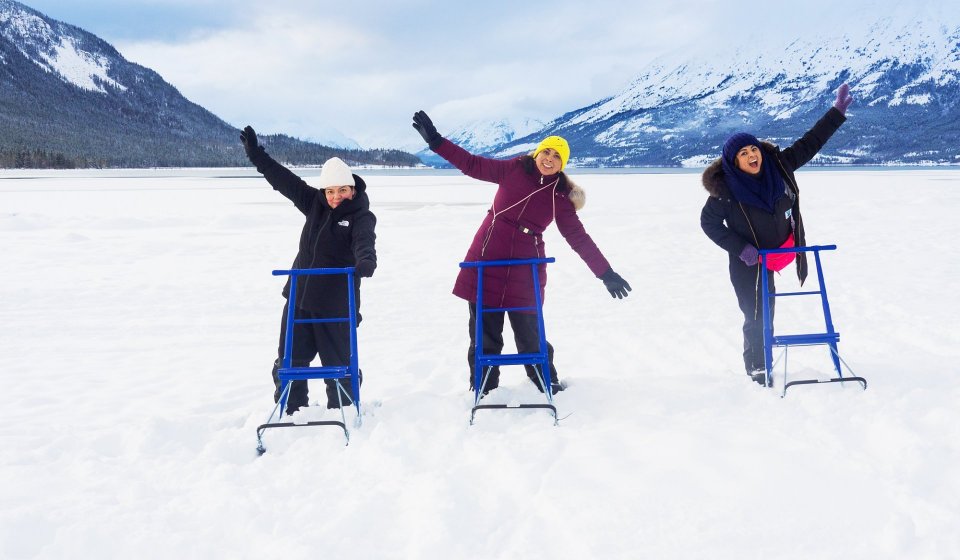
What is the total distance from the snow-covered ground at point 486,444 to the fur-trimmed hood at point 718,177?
120 cm

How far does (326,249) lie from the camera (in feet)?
12.6

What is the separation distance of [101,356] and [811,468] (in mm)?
5458

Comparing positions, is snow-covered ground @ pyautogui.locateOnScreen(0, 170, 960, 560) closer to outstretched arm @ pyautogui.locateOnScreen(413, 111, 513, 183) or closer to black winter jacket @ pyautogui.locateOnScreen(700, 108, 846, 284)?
black winter jacket @ pyautogui.locateOnScreen(700, 108, 846, 284)

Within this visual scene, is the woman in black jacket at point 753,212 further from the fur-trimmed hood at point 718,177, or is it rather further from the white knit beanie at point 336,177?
the white knit beanie at point 336,177

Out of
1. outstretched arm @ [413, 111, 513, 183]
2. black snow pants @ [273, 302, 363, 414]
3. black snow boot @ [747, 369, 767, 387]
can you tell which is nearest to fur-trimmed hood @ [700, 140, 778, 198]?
black snow boot @ [747, 369, 767, 387]

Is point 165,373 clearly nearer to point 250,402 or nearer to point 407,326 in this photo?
point 250,402

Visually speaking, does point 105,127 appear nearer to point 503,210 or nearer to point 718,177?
point 503,210

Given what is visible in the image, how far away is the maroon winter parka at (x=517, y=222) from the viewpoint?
156 inches

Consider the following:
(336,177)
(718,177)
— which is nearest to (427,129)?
(336,177)

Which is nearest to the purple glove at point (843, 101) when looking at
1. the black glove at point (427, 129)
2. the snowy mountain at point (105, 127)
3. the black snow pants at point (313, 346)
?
the black glove at point (427, 129)

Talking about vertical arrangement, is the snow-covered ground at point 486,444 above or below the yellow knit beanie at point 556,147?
below

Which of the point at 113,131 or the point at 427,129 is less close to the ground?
the point at 113,131

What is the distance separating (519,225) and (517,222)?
23 mm

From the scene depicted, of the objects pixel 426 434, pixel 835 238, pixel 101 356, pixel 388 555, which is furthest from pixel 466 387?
pixel 835 238
